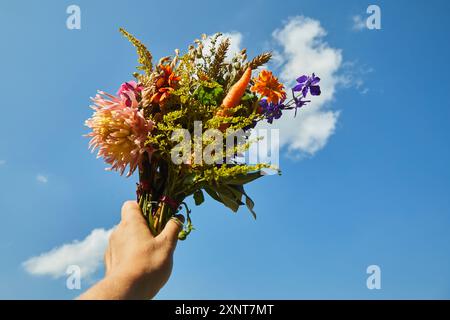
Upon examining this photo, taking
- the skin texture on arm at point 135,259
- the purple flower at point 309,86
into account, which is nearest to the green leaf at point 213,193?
the skin texture on arm at point 135,259

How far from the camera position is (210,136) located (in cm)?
168

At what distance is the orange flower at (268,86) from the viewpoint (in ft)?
6.45

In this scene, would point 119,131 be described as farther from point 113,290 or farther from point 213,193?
point 113,290

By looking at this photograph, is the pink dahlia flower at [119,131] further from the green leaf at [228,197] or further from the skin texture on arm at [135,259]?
the green leaf at [228,197]

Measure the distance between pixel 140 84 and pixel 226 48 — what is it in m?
0.45

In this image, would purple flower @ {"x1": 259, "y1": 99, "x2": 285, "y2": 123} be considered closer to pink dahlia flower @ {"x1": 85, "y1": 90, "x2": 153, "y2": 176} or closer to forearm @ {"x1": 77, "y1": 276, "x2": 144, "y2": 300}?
pink dahlia flower @ {"x1": 85, "y1": 90, "x2": 153, "y2": 176}

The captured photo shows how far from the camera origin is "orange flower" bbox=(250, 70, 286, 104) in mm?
1965

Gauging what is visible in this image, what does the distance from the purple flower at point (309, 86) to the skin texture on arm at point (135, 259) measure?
92 centimetres

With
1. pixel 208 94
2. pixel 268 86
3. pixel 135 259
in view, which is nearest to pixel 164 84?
pixel 208 94

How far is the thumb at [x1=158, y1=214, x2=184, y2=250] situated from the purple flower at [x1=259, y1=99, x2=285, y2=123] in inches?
27.3

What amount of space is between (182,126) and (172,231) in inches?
18.2

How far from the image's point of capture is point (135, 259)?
1.32m
